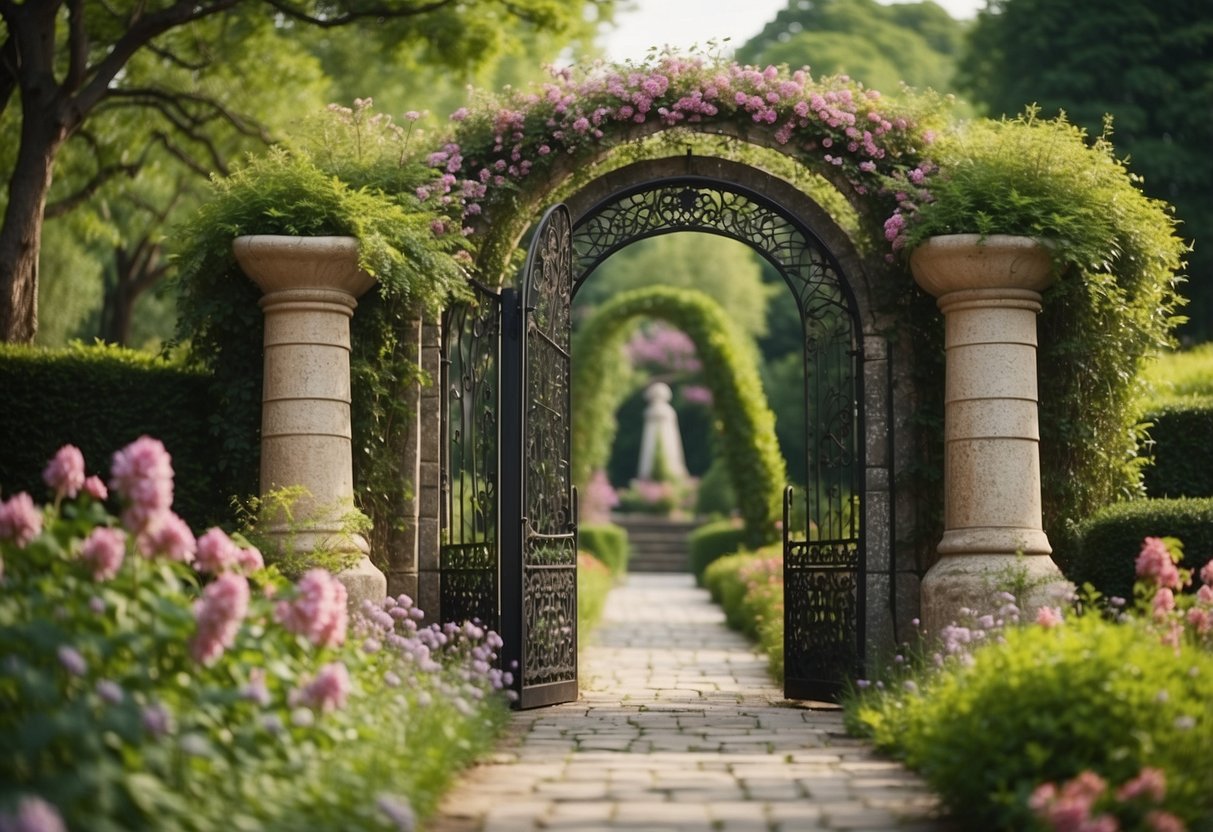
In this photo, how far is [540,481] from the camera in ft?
27.6

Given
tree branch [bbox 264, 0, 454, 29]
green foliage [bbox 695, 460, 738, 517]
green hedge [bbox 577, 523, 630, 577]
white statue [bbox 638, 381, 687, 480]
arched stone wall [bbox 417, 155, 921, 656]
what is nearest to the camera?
arched stone wall [bbox 417, 155, 921, 656]

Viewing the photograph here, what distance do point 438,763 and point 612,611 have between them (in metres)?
12.5

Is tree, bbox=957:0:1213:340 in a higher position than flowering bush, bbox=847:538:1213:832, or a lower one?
higher

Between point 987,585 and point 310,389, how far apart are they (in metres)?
3.71

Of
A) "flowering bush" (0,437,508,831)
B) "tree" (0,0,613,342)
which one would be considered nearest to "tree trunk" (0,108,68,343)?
"tree" (0,0,613,342)

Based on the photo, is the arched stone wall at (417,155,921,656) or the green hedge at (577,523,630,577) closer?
the arched stone wall at (417,155,921,656)

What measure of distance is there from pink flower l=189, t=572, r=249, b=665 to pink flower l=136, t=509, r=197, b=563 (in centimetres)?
31

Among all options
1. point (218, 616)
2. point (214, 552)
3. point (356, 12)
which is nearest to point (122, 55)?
point (356, 12)

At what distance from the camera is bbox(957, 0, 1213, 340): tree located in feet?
66.8

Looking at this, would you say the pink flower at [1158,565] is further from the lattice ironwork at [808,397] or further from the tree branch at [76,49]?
the tree branch at [76,49]

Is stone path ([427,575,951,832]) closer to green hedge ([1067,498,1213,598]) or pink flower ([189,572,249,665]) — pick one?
pink flower ([189,572,249,665])

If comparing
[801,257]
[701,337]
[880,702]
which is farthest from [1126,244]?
[701,337]

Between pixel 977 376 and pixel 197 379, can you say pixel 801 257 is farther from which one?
pixel 197 379

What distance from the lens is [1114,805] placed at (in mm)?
4039
